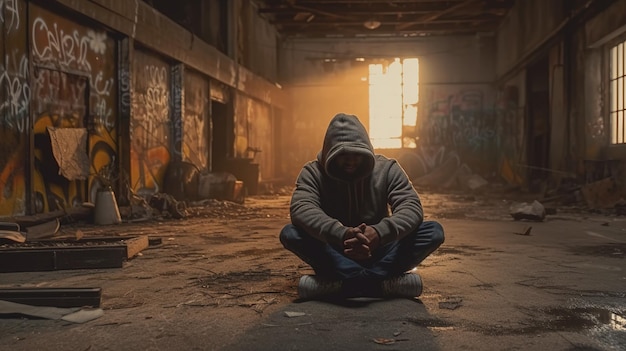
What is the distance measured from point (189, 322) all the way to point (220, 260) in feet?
5.89

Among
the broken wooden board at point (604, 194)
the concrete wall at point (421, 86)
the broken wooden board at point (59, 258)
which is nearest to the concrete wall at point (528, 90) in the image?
the concrete wall at point (421, 86)

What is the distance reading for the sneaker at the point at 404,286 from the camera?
2.99m

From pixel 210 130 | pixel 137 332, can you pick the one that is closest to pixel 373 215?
pixel 137 332

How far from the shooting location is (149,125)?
926 cm

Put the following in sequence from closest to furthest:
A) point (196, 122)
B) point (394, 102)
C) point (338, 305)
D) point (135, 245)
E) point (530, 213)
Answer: point (338, 305)
point (135, 245)
point (530, 213)
point (196, 122)
point (394, 102)

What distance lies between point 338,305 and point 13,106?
16.0 feet

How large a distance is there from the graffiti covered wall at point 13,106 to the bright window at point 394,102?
48.2 feet

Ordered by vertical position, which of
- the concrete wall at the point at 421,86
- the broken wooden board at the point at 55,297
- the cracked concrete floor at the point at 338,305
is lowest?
the cracked concrete floor at the point at 338,305

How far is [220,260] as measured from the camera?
442cm

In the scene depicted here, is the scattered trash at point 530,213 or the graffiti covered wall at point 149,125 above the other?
the graffiti covered wall at point 149,125

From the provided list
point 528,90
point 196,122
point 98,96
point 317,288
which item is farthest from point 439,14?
point 317,288

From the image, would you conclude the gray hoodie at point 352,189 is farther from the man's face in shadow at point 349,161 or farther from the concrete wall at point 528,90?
the concrete wall at point 528,90

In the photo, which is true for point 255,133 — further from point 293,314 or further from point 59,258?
point 293,314

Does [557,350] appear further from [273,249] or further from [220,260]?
[273,249]
